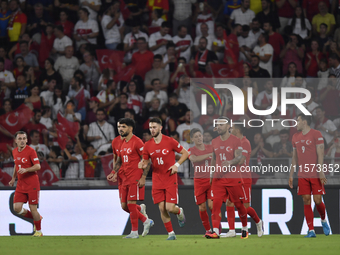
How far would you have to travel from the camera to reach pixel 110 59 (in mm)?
14516

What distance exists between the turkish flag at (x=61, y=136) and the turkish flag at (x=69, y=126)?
1.5 inches

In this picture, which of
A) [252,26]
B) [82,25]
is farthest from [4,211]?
[252,26]

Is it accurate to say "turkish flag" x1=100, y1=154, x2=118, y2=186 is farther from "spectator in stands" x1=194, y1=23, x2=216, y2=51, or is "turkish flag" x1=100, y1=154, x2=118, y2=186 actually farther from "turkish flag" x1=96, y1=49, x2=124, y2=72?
"spectator in stands" x1=194, y1=23, x2=216, y2=51

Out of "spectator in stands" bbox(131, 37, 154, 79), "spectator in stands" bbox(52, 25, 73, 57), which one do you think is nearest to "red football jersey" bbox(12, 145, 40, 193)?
"spectator in stands" bbox(131, 37, 154, 79)

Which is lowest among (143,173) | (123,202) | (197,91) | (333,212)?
(333,212)

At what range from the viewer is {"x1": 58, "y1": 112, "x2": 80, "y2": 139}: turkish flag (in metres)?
12.5

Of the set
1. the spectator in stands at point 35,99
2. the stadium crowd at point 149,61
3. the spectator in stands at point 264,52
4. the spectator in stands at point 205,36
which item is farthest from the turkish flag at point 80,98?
the spectator in stands at point 264,52

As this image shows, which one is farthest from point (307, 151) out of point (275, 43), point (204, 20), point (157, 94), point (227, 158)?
point (204, 20)

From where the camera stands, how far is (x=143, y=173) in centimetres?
858

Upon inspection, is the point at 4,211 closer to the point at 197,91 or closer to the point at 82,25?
the point at 197,91

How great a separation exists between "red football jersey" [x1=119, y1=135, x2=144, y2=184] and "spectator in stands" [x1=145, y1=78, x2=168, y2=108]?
435cm

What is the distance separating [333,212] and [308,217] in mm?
2013

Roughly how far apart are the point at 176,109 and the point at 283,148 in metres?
3.09

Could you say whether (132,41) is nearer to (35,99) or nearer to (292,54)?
(35,99)
